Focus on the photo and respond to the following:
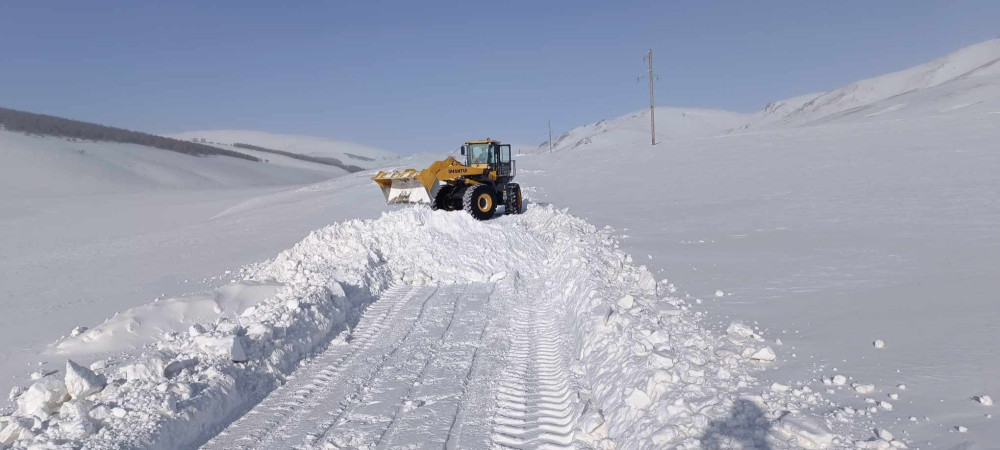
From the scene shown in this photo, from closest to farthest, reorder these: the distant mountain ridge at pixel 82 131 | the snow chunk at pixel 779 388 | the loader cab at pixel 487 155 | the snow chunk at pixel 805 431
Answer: the snow chunk at pixel 805 431
the snow chunk at pixel 779 388
the loader cab at pixel 487 155
the distant mountain ridge at pixel 82 131

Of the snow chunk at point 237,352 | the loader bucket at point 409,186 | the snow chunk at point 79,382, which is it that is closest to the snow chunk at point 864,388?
the snow chunk at point 237,352

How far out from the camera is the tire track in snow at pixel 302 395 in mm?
5188

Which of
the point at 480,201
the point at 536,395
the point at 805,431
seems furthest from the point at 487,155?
the point at 805,431

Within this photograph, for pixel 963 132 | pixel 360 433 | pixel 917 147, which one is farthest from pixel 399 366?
pixel 963 132

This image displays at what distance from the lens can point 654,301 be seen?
26.4 feet

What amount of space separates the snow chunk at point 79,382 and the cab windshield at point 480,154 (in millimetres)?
12562

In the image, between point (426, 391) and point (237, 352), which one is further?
point (237, 352)

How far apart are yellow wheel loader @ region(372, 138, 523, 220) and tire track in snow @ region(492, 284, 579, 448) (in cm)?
815

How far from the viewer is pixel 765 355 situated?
5566 mm

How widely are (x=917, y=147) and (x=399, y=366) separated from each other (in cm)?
2430

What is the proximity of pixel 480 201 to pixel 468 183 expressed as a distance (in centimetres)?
83

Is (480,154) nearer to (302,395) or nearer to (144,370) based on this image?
(302,395)

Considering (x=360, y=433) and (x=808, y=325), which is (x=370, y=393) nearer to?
(x=360, y=433)

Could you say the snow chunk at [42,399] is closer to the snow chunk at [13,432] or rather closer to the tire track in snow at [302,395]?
the snow chunk at [13,432]
